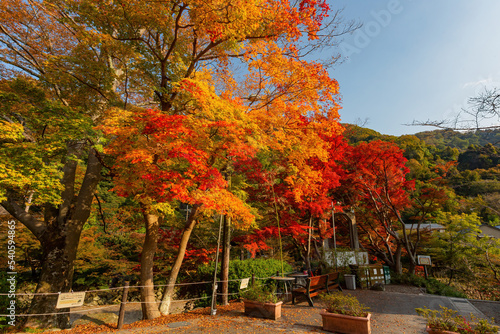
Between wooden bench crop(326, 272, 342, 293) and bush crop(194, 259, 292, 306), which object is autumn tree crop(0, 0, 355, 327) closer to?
bush crop(194, 259, 292, 306)

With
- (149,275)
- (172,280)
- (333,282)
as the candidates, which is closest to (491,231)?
(333,282)

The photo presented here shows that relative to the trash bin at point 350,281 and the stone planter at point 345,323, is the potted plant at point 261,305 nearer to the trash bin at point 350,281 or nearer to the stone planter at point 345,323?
the stone planter at point 345,323

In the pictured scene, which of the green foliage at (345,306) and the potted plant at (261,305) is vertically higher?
the green foliage at (345,306)

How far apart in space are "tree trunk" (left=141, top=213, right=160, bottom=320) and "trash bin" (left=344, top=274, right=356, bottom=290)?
744 centimetres

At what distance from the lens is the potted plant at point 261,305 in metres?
5.68

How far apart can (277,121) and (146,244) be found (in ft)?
20.7

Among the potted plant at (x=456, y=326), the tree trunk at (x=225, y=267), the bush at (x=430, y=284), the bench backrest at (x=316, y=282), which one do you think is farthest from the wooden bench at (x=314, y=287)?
the bush at (x=430, y=284)

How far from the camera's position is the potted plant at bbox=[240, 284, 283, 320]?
18.6ft

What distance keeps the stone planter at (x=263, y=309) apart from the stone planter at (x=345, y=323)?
48.4 inches

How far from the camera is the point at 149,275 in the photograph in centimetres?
725

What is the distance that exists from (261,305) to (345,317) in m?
2.01

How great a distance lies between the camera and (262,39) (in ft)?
25.7

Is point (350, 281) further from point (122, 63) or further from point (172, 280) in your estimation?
point (122, 63)

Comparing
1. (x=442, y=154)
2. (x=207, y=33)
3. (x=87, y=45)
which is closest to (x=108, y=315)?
(x=87, y=45)
